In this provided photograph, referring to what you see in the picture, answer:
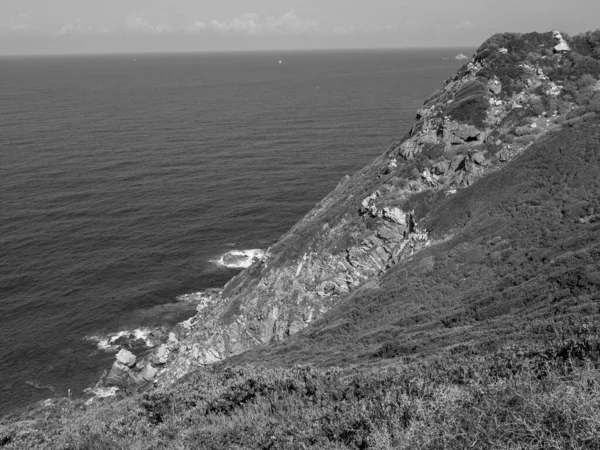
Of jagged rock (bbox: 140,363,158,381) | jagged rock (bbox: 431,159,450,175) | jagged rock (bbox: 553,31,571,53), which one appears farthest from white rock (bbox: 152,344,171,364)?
jagged rock (bbox: 553,31,571,53)

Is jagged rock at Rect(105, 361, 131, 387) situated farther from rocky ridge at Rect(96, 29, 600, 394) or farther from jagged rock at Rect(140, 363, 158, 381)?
jagged rock at Rect(140, 363, 158, 381)

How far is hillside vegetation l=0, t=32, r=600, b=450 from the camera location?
1067 cm

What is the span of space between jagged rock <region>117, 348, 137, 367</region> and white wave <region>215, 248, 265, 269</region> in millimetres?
20994

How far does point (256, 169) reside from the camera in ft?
335

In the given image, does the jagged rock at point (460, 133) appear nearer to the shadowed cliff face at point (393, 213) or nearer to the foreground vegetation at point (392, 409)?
the shadowed cliff face at point (393, 213)

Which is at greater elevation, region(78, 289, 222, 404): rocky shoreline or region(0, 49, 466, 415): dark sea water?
region(0, 49, 466, 415): dark sea water

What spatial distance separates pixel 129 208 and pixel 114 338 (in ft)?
113

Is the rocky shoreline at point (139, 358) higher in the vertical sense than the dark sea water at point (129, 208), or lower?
lower

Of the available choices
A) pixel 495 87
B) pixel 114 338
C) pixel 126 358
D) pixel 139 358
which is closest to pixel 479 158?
pixel 495 87

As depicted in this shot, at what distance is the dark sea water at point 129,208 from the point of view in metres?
53.8

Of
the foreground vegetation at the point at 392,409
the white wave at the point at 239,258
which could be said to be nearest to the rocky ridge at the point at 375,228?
the white wave at the point at 239,258

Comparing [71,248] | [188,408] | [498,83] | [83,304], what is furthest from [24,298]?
[498,83]

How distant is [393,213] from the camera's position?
44312 mm

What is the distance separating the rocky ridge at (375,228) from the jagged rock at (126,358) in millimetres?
437
